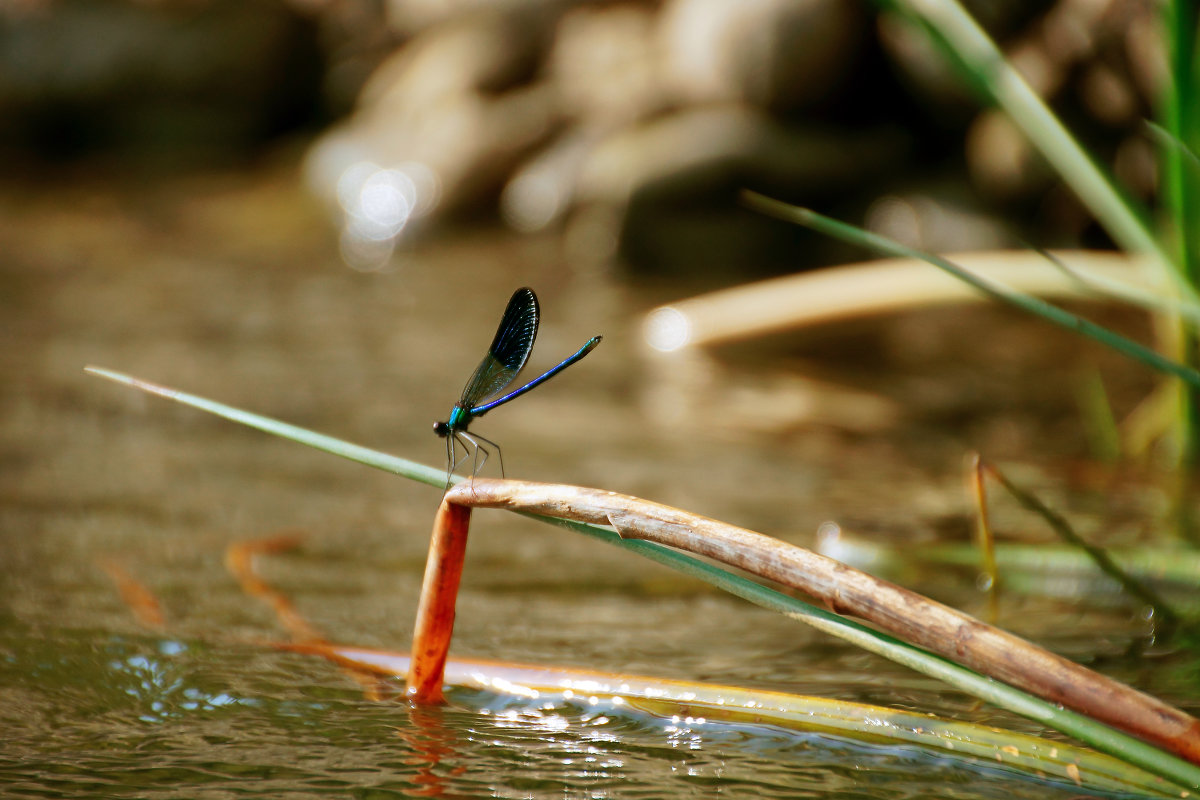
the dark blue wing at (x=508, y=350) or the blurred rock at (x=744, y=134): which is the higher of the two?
the blurred rock at (x=744, y=134)

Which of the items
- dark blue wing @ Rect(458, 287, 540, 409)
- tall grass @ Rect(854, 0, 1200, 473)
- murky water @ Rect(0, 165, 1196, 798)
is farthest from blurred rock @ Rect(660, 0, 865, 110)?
dark blue wing @ Rect(458, 287, 540, 409)

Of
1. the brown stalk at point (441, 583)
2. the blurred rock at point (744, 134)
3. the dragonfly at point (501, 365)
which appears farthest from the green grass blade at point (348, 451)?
the blurred rock at point (744, 134)

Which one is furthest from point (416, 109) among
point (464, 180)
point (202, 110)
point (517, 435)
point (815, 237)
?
point (517, 435)

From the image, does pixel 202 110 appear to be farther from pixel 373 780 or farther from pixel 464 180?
pixel 373 780

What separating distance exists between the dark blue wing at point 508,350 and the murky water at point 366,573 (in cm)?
46

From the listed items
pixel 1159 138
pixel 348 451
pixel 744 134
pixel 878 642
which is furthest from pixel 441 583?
pixel 744 134

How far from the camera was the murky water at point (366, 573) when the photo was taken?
1.52m

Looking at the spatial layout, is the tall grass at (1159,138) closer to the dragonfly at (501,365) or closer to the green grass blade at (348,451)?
the dragonfly at (501,365)

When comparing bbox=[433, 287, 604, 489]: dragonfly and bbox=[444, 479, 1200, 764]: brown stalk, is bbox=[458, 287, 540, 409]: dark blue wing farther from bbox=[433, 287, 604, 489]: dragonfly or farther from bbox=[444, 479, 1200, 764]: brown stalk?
bbox=[444, 479, 1200, 764]: brown stalk

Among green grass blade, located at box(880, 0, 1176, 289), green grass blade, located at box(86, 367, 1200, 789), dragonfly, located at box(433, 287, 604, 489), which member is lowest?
green grass blade, located at box(86, 367, 1200, 789)

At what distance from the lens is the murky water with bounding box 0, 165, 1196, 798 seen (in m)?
1.52

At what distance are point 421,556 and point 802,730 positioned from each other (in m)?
1.31

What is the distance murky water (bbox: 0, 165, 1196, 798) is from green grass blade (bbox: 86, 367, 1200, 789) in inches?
11.4

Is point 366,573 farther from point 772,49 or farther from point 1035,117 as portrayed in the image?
point 772,49
